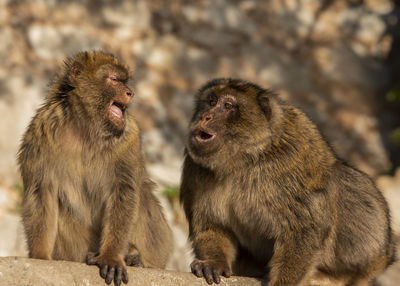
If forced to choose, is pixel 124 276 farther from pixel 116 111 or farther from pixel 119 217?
pixel 116 111

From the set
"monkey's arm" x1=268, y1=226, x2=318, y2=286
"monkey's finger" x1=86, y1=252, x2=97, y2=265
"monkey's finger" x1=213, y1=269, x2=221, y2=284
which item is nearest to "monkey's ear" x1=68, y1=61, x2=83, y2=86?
"monkey's finger" x1=86, y1=252, x2=97, y2=265

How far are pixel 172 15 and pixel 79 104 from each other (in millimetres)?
5288

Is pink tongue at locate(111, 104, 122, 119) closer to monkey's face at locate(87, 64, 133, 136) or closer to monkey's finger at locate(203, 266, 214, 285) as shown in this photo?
monkey's face at locate(87, 64, 133, 136)

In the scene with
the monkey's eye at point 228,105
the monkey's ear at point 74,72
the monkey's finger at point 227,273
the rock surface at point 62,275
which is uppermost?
the monkey's eye at point 228,105

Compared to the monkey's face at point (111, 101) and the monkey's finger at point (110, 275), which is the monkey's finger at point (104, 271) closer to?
the monkey's finger at point (110, 275)

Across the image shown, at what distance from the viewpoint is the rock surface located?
13.2ft

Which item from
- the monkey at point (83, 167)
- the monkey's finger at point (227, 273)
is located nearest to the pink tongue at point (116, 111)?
the monkey at point (83, 167)

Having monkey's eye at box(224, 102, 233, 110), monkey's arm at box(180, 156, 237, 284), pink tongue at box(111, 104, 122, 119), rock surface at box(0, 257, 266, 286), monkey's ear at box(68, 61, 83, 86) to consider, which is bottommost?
rock surface at box(0, 257, 266, 286)

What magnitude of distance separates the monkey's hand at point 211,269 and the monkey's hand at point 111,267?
20.0 inches

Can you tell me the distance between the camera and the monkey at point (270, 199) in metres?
4.59

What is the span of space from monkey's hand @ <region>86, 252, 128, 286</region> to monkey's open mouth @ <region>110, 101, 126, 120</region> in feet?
3.04

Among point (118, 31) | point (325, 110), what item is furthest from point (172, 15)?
point (325, 110)

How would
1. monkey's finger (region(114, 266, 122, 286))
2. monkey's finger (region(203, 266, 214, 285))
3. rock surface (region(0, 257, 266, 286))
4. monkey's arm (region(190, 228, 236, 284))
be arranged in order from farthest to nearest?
monkey's arm (region(190, 228, 236, 284))
monkey's finger (region(203, 266, 214, 285))
monkey's finger (region(114, 266, 122, 286))
rock surface (region(0, 257, 266, 286))

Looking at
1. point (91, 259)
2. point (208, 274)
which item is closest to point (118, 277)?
point (91, 259)
